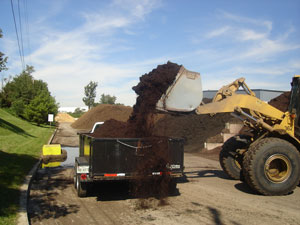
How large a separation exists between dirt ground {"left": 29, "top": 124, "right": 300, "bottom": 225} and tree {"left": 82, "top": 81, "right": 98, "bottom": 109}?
89481 millimetres

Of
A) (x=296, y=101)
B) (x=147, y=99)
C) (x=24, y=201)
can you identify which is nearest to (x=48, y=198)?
(x=24, y=201)

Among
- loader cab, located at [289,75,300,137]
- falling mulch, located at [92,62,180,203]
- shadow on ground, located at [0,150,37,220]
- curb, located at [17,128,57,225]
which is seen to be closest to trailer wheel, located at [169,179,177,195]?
falling mulch, located at [92,62,180,203]

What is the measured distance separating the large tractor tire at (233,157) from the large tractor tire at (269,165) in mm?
1752

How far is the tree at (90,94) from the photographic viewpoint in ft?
320

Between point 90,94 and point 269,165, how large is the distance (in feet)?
305

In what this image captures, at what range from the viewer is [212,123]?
75.1 ft

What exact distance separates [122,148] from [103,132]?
5.78 ft

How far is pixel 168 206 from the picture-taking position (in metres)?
7.06

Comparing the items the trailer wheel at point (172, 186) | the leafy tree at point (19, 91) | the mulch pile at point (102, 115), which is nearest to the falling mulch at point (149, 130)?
the trailer wheel at point (172, 186)

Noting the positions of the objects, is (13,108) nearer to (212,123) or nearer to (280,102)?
(212,123)

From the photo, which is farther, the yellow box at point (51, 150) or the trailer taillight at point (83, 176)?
the yellow box at point (51, 150)

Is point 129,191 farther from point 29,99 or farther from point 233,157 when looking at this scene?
point 29,99

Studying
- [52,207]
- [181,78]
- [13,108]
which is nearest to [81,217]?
[52,207]

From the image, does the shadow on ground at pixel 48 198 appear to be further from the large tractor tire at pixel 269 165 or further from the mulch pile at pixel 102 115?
the mulch pile at pixel 102 115
